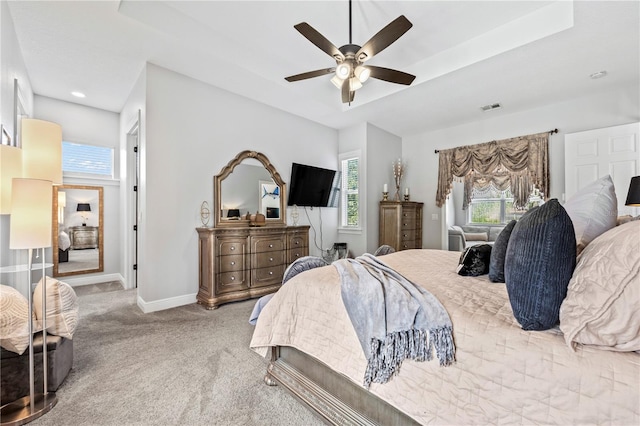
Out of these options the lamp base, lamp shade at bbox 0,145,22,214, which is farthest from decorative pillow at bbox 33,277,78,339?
lamp shade at bbox 0,145,22,214

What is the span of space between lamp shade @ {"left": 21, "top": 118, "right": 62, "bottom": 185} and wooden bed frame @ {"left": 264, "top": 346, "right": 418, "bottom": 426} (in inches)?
73.4

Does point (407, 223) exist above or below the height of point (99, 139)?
below

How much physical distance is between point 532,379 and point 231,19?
11.4ft

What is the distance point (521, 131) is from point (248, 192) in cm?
435

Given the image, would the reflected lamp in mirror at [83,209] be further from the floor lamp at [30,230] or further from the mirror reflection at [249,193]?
the floor lamp at [30,230]

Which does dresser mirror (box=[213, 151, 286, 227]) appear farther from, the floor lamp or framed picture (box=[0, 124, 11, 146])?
the floor lamp

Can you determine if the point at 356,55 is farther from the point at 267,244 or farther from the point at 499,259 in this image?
the point at 267,244

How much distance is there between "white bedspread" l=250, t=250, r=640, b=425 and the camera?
829 millimetres

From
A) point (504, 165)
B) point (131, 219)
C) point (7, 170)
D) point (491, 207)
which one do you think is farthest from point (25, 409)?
point (491, 207)

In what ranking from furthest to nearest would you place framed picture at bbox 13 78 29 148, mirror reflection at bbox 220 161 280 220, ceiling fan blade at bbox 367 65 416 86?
mirror reflection at bbox 220 161 280 220, framed picture at bbox 13 78 29 148, ceiling fan blade at bbox 367 65 416 86

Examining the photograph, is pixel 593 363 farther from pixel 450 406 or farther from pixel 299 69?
pixel 299 69

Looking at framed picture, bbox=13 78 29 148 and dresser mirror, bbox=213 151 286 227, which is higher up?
framed picture, bbox=13 78 29 148

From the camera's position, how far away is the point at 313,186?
4844 mm

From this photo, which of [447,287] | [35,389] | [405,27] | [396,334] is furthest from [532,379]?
[35,389]
